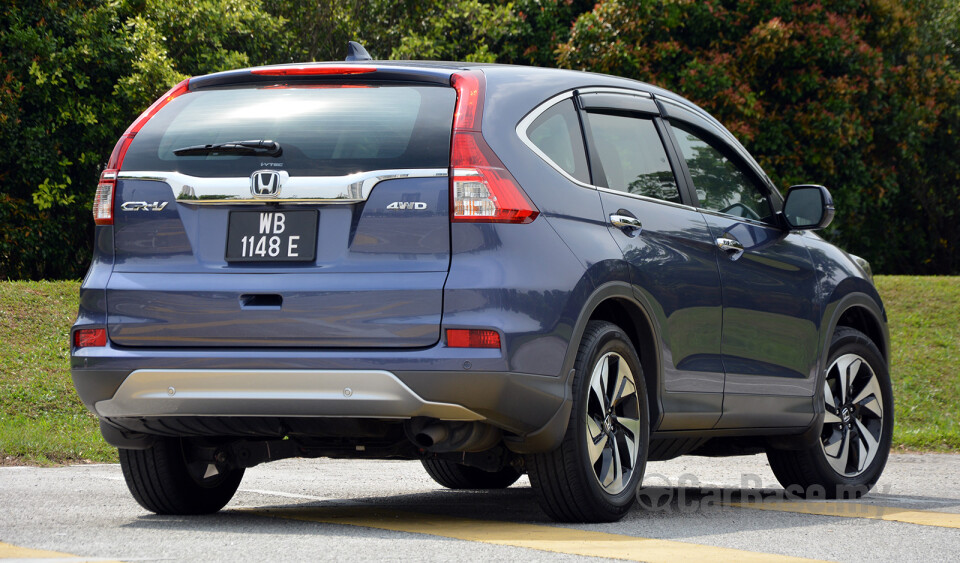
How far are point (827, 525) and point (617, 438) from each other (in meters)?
1.04

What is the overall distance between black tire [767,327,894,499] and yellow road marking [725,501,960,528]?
296 mm

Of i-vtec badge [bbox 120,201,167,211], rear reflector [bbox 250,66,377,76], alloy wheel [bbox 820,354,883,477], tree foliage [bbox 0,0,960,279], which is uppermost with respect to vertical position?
tree foliage [bbox 0,0,960,279]

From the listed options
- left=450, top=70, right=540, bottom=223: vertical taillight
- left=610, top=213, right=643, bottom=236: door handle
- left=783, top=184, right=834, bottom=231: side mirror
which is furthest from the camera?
left=783, top=184, right=834, bottom=231: side mirror

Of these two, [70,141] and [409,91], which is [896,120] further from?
[409,91]

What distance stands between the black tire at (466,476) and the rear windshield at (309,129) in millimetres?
2695

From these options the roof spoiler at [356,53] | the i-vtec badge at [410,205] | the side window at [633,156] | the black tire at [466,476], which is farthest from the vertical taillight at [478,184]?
the black tire at [466,476]

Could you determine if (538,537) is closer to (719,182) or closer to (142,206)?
(142,206)

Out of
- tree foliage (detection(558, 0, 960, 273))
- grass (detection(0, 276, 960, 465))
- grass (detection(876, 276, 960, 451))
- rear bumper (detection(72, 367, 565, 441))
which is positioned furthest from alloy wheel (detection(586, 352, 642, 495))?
tree foliage (detection(558, 0, 960, 273))

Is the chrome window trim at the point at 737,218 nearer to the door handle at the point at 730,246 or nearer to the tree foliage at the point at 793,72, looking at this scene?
the door handle at the point at 730,246

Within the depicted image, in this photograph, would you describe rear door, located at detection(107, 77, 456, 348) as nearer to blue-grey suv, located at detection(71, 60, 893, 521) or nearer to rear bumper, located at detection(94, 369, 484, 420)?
blue-grey suv, located at detection(71, 60, 893, 521)

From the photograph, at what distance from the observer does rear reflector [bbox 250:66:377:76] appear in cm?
566

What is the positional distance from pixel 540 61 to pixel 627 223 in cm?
1687

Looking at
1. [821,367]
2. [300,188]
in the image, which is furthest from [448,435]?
[821,367]

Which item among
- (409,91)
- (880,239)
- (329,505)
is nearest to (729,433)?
(329,505)
